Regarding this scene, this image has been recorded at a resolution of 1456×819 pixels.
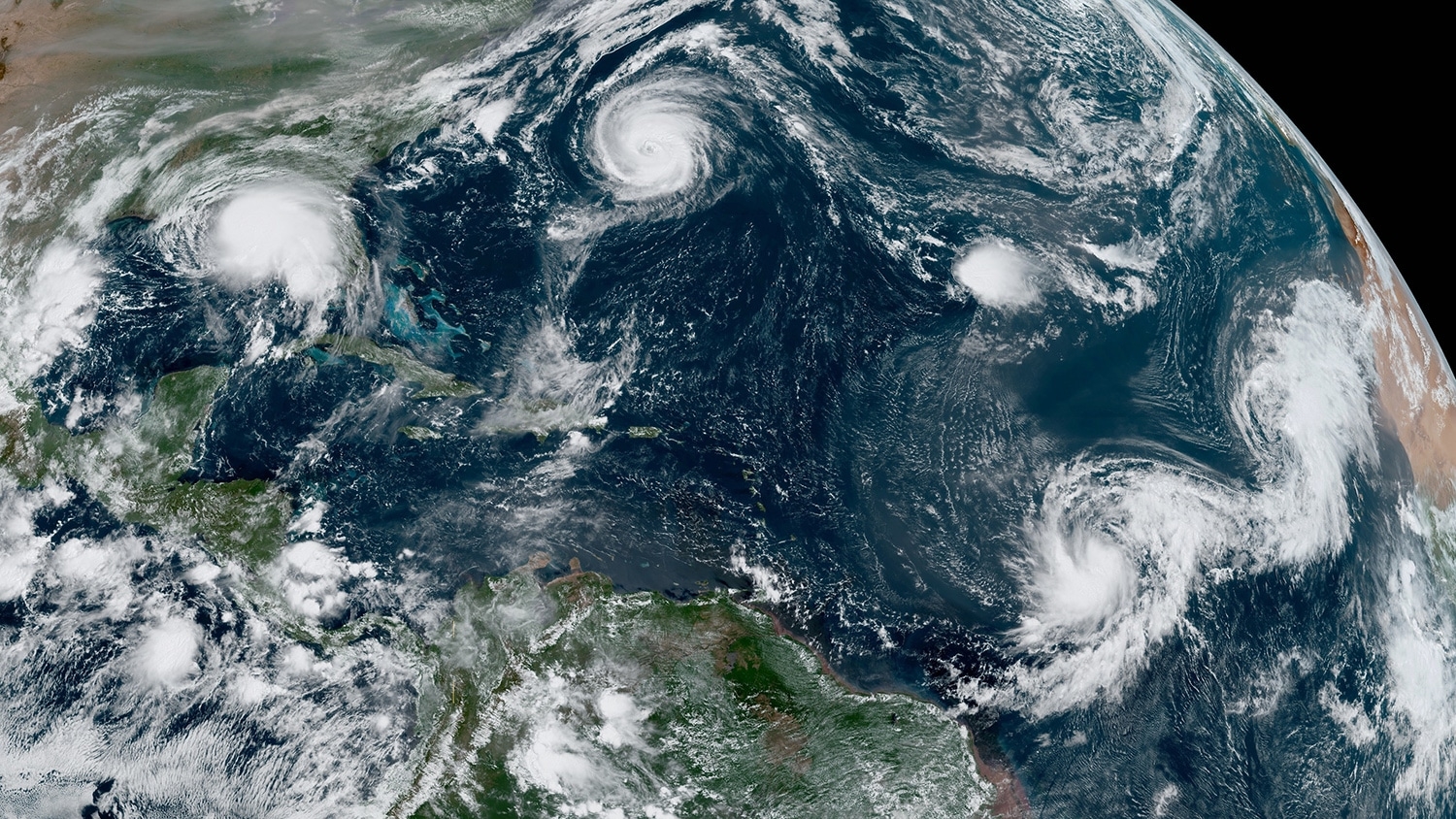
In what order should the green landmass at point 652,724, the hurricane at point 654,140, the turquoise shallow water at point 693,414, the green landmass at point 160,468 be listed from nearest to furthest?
the green landmass at point 652,724, the turquoise shallow water at point 693,414, the green landmass at point 160,468, the hurricane at point 654,140

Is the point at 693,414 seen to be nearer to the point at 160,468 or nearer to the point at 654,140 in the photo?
the point at 654,140

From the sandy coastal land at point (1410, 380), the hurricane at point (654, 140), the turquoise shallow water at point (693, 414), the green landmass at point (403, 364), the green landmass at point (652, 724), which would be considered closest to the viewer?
the green landmass at point (652, 724)

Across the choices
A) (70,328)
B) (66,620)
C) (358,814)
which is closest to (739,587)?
(358,814)

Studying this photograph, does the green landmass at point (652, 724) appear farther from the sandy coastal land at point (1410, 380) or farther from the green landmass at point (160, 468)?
the sandy coastal land at point (1410, 380)

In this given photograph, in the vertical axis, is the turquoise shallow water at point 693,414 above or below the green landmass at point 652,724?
above

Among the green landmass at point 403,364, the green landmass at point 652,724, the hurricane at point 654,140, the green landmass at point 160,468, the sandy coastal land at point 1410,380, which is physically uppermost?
the hurricane at point 654,140

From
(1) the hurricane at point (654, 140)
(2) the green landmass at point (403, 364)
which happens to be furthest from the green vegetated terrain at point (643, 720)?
(1) the hurricane at point (654, 140)

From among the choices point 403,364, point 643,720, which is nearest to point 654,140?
point 403,364
